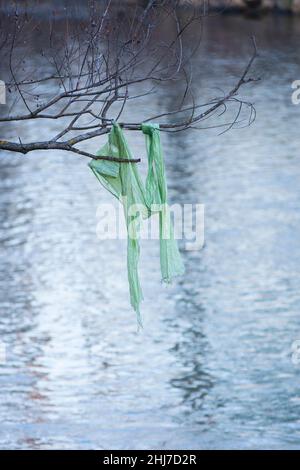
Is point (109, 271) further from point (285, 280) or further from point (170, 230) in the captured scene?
point (170, 230)

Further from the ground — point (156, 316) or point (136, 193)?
point (136, 193)

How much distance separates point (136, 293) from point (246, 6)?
35.1 meters

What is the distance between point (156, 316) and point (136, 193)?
5.38 m

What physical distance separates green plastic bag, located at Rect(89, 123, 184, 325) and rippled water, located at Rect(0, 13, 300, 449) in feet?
8.51

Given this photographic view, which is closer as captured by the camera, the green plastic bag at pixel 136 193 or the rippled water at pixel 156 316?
the green plastic bag at pixel 136 193

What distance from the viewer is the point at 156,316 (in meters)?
12.6

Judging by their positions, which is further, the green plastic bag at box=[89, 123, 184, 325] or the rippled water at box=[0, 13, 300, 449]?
the rippled water at box=[0, 13, 300, 449]

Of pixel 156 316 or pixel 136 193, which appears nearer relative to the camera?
pixel 136 193

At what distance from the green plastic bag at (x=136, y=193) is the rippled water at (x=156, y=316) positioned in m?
2.59

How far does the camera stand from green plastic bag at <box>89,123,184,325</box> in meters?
7.14

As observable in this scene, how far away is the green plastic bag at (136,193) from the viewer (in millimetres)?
7145

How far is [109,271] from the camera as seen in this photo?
557 inches

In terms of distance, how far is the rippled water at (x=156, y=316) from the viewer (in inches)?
400

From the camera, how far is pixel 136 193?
733cm
